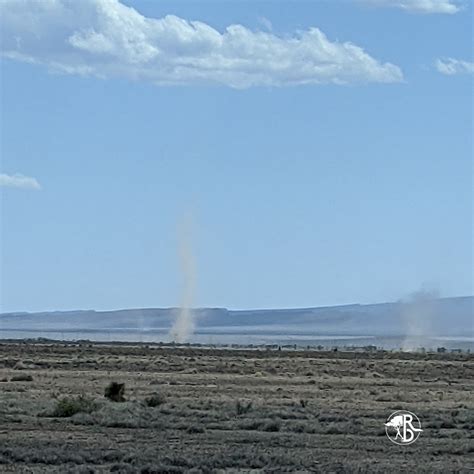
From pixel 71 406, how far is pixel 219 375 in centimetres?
2934

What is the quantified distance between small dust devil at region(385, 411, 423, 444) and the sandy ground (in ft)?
0.91

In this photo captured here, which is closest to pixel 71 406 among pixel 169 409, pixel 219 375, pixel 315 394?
pixel 169 409

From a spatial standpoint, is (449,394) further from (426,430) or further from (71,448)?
(71,448)

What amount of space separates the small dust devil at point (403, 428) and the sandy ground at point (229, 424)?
0.91 ft

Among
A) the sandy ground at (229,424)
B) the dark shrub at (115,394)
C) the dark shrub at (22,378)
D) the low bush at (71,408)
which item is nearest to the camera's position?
the sandy ground at (229,424)

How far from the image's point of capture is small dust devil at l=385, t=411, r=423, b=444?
2986cm

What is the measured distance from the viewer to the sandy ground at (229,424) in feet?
80.7

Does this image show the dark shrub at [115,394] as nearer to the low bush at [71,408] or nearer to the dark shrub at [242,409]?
the dark shrub at [242,409]

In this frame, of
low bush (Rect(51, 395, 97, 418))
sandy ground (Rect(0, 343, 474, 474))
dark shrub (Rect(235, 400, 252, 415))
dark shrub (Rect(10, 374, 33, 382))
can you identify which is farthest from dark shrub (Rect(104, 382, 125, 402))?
dark shrub (Rect(10, 374, 33, 382))

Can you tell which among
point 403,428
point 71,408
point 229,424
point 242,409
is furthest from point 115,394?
point 403,428

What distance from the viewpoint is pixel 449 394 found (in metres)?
50.9

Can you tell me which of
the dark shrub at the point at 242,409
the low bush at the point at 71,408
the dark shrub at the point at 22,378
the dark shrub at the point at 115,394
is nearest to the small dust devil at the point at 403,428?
the dark shrub at the point at 242,409

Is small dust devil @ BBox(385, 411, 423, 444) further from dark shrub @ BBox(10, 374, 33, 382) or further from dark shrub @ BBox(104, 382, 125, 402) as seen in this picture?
dark shrub @ BBox(10, 374, 33, 382)

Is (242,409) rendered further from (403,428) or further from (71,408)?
(403,428)
